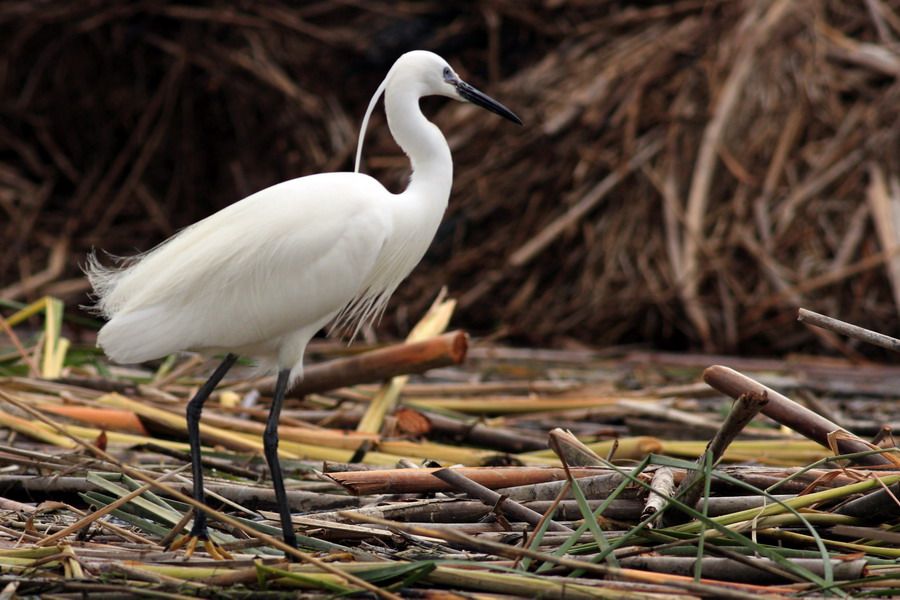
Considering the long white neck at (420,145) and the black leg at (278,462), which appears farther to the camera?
the long white neck at (420,145)

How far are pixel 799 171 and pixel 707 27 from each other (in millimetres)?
1063

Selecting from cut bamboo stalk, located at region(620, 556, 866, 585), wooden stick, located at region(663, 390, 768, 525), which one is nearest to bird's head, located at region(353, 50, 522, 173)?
wooden stick, located at region(663, 390, 768, 525)

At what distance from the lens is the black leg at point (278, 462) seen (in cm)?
255

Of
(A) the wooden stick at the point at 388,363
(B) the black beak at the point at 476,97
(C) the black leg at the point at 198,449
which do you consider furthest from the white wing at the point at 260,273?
(A) the wooden stick at the point at 388,363

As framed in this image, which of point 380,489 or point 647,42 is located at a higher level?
point 647,42

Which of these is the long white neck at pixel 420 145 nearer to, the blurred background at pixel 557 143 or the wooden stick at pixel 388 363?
the wooden stick at pixel 388 363

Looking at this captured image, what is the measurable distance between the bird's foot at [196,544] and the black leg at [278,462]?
0.15 metres

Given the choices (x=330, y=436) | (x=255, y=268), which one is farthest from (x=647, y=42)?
(x=255, y=268)

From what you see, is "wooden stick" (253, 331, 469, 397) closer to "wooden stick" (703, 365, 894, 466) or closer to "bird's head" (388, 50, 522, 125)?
"bird's head" (388, 50, 522, 125)

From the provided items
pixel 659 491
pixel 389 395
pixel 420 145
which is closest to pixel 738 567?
pixel 659 491

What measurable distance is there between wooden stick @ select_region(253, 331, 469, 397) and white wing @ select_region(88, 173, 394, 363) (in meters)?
0.83

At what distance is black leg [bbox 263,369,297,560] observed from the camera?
2.55 meters

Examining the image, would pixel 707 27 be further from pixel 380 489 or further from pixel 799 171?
pixel 380 489

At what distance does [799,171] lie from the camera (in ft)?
23.0
